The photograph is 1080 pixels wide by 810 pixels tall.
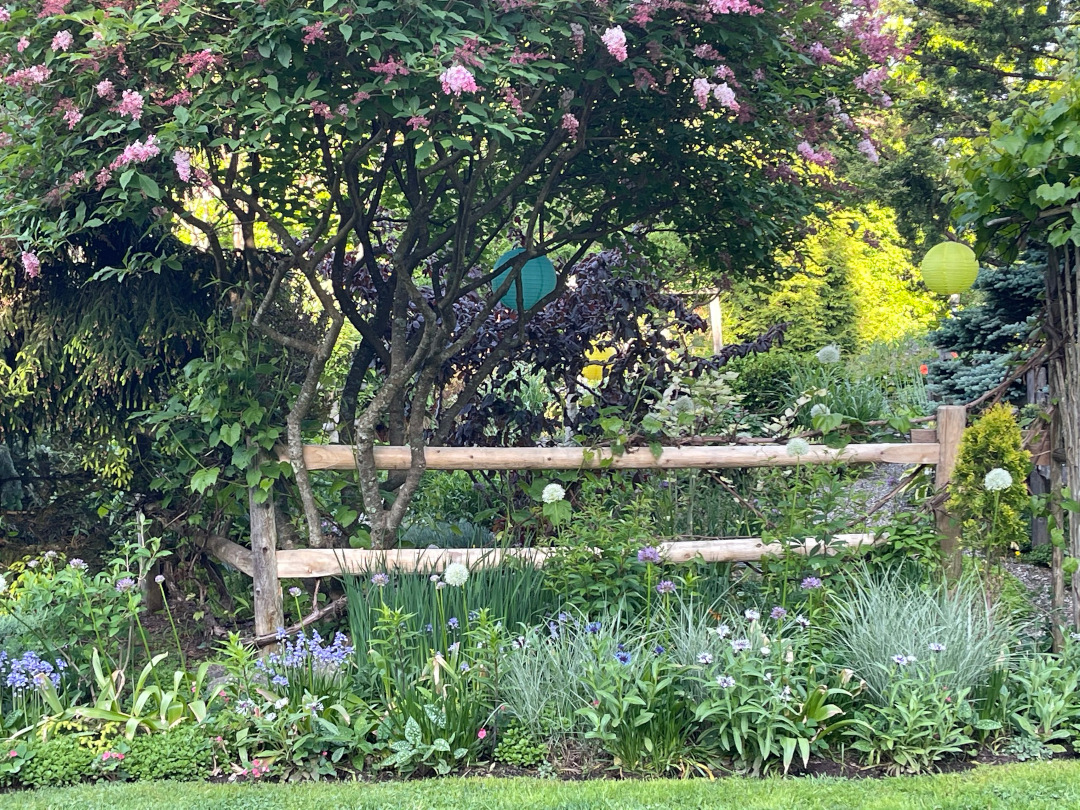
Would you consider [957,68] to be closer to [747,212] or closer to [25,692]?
[747,212]

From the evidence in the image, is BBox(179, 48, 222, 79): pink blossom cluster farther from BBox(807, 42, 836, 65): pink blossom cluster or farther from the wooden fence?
BBox(807, 42, 836, 65): pink blossom cluster

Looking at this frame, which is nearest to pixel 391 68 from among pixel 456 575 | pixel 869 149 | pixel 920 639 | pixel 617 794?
pixel 456 575

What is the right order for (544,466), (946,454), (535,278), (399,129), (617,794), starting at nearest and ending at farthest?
(617,794) < (399,129) < (946,454) < (544,466) < (535,278)

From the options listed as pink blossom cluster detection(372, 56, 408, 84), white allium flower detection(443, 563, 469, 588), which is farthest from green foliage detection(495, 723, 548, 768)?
pink blossom cluster detection(372, 56, 408, 84)

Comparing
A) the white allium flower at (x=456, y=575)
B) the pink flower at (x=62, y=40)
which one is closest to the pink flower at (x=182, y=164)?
the pink flower at (x=62, y=40)

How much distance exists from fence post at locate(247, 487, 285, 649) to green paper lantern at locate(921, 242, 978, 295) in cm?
319

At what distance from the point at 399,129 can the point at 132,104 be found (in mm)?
1049

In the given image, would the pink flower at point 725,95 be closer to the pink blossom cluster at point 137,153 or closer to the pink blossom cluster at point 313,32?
the pink blossom cluster at point 313,32

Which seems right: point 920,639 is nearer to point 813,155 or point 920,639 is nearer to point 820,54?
point 813,155

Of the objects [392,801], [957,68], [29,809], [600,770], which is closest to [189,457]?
[29,809]

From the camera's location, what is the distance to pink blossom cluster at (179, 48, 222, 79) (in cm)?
319

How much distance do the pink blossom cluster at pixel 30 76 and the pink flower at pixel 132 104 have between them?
0.32m

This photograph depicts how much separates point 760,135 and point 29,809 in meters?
4.06

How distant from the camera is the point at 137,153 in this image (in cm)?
320
